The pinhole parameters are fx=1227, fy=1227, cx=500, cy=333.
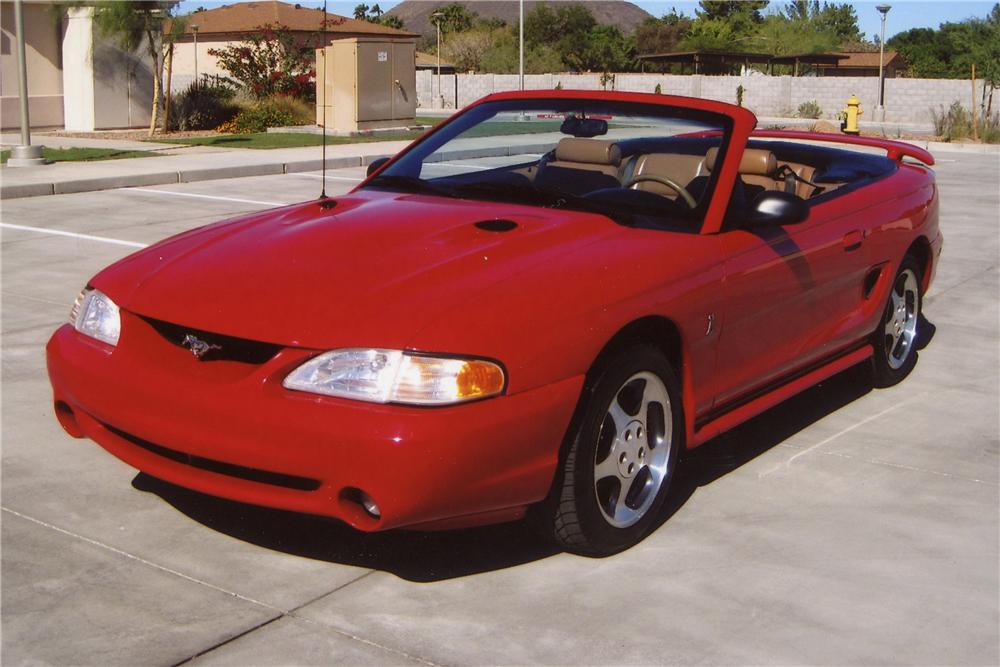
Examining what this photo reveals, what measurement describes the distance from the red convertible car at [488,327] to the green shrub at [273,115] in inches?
872

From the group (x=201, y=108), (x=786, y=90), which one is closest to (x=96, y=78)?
(x=201, y=108)

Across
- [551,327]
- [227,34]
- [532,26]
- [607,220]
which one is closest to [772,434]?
[607,220]

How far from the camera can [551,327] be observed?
3.70 meters

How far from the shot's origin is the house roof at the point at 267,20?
61.8m

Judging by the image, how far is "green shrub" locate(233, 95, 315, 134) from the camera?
26783 mm

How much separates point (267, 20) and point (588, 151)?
61400 mm

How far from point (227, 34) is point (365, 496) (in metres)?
66.0

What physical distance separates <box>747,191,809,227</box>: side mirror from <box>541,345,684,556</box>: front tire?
0.76 meters

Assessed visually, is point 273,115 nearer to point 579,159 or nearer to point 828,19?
point 579,159

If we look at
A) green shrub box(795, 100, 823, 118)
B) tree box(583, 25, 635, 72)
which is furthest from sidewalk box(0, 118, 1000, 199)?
tree box(583, 25, 635, 72)

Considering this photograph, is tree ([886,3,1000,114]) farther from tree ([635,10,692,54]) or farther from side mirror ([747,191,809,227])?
side mirror ([747,191,809,227])

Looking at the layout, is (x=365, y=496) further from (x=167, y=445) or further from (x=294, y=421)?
(x=167, y=445)

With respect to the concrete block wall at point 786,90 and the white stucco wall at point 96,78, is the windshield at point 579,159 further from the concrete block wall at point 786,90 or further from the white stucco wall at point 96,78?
the concrete block wall at point 786,90

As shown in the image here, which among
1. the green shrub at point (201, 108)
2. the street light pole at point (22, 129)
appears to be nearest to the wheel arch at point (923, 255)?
the street light pole at point (22, 129)
